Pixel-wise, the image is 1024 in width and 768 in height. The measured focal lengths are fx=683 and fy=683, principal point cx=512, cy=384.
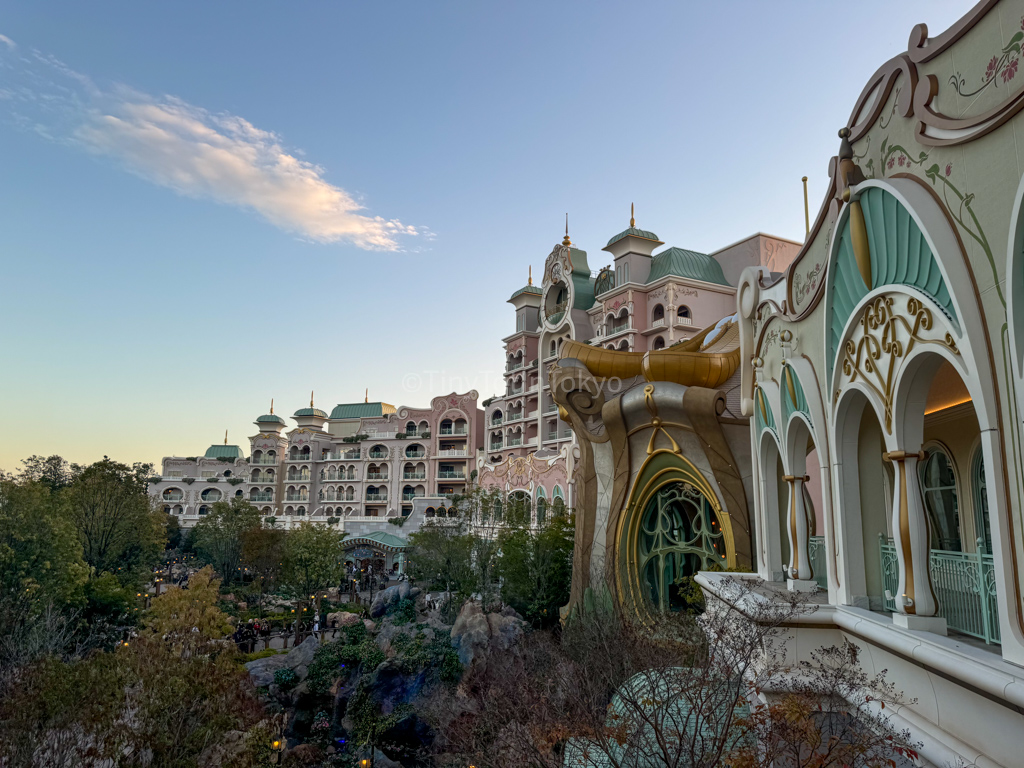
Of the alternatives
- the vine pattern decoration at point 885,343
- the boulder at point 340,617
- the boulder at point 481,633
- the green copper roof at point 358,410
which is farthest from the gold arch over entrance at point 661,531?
the green copper roof at point 358,410

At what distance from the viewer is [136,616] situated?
27797 millimetres

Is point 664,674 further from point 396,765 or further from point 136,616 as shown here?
point 136,616

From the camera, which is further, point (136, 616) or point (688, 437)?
point (136, 616)

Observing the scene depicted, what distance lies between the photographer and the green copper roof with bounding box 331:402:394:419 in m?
74.6

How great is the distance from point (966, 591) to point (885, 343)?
2606 mm

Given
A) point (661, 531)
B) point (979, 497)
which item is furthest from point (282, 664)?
point (979, 497)

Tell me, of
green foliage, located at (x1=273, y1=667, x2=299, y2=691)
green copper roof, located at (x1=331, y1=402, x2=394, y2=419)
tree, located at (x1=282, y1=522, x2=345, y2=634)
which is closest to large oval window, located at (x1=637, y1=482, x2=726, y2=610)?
green foliage, located at (x1=273, y1=667, x2=299, y2=691)

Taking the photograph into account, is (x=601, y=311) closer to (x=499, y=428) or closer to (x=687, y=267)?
(x=687, y=267)

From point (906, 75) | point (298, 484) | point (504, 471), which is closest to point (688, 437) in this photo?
point (906, 75)

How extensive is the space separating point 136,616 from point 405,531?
2647 cm

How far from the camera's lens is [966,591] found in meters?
6.86

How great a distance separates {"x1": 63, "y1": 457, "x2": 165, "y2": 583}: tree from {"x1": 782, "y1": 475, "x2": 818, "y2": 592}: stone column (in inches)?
1222

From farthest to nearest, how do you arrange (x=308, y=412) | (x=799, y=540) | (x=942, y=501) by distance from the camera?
(x=308, y=412) < (x=942, y=501) < (x=799, y=540)

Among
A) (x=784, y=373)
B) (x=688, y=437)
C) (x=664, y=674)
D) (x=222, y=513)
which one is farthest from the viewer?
(x=222, y=513)
